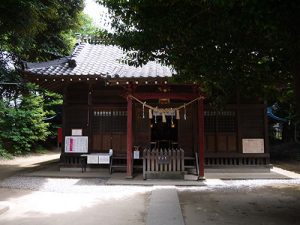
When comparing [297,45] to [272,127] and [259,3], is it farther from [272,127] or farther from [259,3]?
[272,127]

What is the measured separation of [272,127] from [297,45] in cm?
2191

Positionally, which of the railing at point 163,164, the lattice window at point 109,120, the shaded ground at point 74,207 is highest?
the lattice window at point 109,120

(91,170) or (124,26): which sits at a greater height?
(124,26)

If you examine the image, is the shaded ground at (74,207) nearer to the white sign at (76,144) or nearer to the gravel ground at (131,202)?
the gravel ground at (131,202)

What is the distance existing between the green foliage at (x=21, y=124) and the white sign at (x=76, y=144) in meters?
8.13

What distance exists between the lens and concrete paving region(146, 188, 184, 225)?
604cm

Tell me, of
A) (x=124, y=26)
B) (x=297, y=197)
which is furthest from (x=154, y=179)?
(x=124, y=26)

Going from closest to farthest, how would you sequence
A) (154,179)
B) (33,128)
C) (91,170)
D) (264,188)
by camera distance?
(264,188), (154,179), (91,170), (33,128)

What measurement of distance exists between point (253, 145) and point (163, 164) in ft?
14.5

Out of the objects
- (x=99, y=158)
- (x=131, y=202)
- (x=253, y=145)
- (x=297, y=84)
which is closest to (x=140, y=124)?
(x=99, y=158)

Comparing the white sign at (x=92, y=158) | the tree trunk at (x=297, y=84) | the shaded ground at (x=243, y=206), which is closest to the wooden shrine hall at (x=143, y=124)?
the white sign at (x=92, y=158)

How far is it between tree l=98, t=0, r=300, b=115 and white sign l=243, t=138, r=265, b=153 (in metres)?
6.65

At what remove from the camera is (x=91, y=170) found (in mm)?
13273

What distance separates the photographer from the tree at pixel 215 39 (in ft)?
16.1
